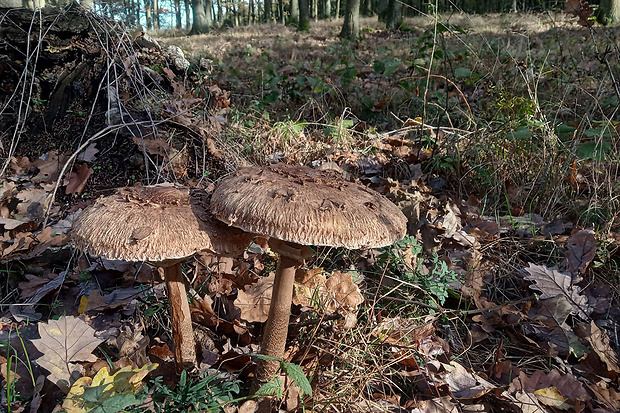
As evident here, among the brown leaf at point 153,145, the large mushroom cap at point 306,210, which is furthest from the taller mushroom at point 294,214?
the brown leaf at point 153,145

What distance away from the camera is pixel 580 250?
2969mm

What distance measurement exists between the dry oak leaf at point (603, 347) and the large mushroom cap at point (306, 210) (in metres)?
1.60

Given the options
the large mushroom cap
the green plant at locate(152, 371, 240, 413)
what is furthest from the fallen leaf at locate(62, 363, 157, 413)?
the large mushroom cap

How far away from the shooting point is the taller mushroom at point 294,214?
1.64 m

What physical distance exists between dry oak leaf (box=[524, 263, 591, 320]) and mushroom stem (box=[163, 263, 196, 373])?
230 centimetres

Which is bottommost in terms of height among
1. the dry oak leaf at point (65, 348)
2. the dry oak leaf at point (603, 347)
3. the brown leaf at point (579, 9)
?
the dry oak leaf at point (603, 347)

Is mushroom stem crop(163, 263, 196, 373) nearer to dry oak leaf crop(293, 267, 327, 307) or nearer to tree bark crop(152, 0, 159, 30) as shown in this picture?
dry oak leaf crop(293, 267, 327, 307)

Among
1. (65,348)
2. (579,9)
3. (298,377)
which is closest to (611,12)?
(579,9)

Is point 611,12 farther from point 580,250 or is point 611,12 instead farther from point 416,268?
point 416,268

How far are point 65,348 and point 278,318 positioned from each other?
1205mm

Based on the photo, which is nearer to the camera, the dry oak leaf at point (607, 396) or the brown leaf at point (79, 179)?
the dry oak leaf at point (607, 396)

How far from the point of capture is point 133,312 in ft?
8.86

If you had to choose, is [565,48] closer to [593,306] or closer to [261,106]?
[261,106]

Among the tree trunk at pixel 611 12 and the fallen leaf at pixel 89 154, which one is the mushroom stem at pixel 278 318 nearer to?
the fallen leaf at pixel 89 154
